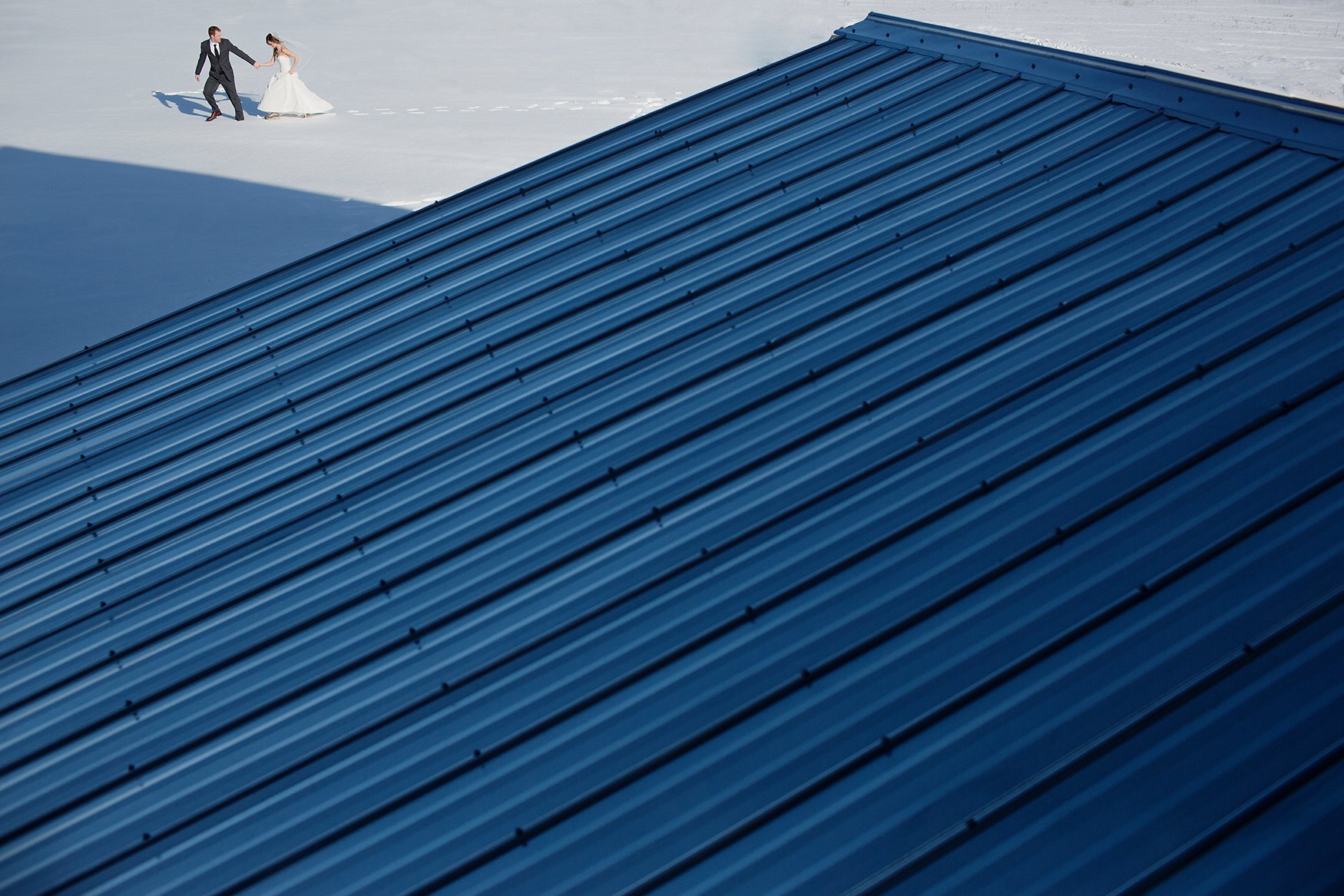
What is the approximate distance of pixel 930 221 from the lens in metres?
5.95

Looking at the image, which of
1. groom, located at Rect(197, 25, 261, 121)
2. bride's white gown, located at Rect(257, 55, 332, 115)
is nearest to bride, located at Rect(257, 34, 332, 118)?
bride's white gown, located at Rect(257, 55, 332, 115)

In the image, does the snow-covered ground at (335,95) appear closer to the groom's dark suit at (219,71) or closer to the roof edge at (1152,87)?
the groom's dark suit at (219,71)

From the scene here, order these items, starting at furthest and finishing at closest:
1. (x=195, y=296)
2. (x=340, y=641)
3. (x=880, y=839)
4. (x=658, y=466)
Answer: (x=195, y=296)
(x=658, y=466)
(x=340, y=641)
(x=880, y=839)

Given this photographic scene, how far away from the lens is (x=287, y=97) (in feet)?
62.2

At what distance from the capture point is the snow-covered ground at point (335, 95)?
13.9m

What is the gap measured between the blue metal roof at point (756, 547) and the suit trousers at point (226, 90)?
1405 centimetres

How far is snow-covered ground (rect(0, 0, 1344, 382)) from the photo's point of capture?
13.9 metres

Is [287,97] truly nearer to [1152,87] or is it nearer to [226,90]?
[226,90]

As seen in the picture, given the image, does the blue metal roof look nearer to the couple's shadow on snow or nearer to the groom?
the groom

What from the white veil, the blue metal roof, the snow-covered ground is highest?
the white veil

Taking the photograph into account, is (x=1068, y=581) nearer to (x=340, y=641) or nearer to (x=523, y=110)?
(x=340, y=641)

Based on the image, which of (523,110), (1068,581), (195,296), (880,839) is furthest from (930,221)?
(523,110)

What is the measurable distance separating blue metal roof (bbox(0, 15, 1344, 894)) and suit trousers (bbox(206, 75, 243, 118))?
14.0m

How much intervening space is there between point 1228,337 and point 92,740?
5.29 metres
